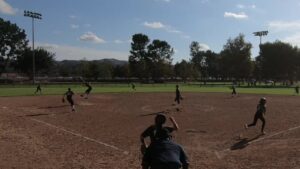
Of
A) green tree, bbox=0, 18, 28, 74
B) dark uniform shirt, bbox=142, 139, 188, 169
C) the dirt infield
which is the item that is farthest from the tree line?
dark uniform shirt, bbox=142, 139, 188, 169

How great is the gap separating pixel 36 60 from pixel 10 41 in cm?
905

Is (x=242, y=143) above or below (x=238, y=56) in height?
below

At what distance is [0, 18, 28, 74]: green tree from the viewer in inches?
4792

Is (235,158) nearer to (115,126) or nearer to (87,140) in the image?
(87,140)

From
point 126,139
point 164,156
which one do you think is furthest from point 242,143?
point 164,156

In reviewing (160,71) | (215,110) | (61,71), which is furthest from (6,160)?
(61,71)

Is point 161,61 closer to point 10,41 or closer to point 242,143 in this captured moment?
point 10,41

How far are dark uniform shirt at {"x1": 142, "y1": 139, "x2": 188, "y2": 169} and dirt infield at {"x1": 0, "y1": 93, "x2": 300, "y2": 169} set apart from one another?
640 centimetres

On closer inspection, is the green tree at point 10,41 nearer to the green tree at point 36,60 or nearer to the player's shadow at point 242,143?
the green tree at point 36,60

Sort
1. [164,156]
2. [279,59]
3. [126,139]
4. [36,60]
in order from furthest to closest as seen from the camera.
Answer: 1. [36,60]
2. [279,59]
3. [126,139]
4. [164,156]

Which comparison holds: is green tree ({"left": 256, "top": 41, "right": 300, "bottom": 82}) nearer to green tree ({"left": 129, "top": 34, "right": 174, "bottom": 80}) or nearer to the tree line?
the tree line

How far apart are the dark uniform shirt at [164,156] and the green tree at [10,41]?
12326 cm

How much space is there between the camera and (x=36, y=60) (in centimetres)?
12494

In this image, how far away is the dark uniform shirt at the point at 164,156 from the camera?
574 centimetres
